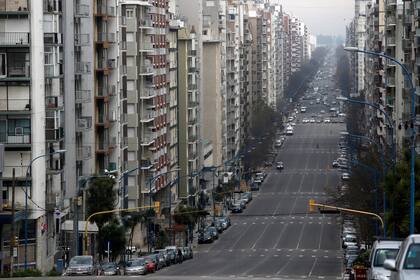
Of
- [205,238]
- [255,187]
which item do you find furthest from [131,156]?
[255,187]

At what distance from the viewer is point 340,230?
105 meters

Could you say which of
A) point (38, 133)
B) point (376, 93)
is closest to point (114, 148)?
point (38, 133)

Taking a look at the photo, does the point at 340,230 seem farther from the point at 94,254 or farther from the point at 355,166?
the point at 94,254

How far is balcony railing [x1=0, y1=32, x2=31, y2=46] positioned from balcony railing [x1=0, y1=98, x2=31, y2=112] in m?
2.59

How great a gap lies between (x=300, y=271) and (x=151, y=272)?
789 centimetres

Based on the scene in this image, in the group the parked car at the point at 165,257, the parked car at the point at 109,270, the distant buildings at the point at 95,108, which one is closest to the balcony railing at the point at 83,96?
the distant buildings at the point at 95,108

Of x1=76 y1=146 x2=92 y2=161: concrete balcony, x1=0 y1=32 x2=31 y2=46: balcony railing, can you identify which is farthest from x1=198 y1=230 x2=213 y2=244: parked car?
x1=0 y1=32 x2=31 y2=46: balcony railing

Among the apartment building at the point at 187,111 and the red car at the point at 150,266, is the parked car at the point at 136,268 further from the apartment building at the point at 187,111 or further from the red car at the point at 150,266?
the apartment building at the point at 187,111

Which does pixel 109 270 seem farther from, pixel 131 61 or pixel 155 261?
pixel 131 61

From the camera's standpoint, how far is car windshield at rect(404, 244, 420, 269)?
24359mm

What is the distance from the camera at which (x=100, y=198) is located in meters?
72.2

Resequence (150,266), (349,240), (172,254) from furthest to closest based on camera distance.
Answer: (349,240) < (172,254) < (150,266)

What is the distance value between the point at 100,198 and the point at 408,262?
1914 inches

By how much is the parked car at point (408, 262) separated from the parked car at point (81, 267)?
3444 cm
